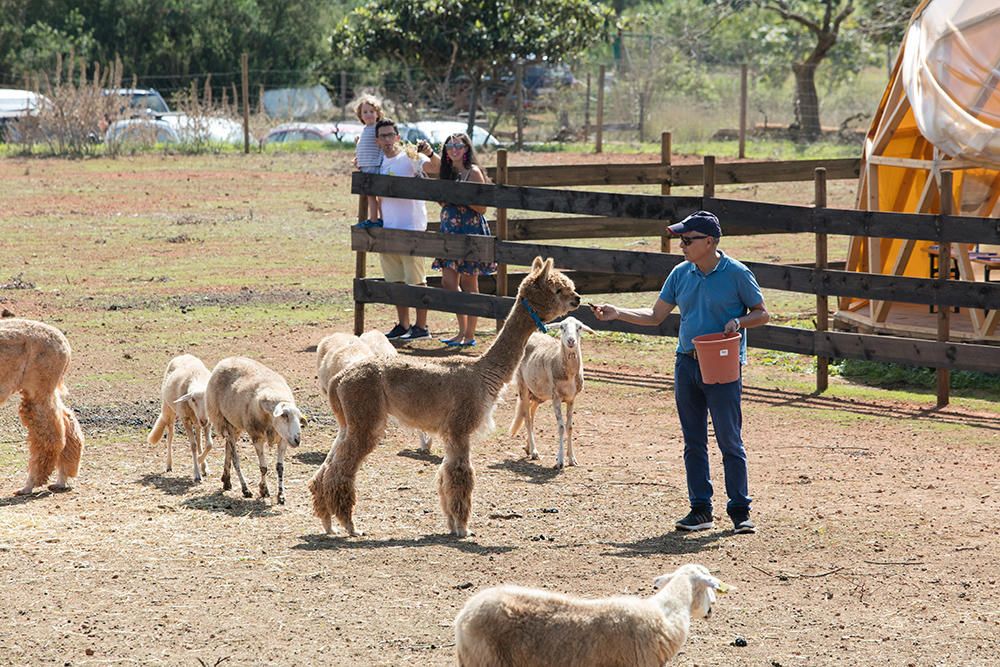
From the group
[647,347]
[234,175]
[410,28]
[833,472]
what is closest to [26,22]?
[410,28]

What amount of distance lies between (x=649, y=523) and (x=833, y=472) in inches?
75.5

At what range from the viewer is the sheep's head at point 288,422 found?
8.91 meters

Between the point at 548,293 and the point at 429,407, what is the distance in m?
1.00

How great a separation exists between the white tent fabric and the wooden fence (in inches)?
62.1

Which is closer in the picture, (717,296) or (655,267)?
(717,296)

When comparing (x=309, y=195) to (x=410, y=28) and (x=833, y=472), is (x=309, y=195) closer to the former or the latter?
(x=410, y=28)

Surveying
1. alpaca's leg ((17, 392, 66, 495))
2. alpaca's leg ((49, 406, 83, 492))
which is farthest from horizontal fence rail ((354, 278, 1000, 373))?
alpaca's leg ((17, 392, 66, 495))

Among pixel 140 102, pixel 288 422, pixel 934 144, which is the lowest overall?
pixel 288 422

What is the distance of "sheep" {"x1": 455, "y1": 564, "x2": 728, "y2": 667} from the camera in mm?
5422

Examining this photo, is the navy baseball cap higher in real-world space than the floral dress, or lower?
higher

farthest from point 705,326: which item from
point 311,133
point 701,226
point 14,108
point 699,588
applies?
point 14,108

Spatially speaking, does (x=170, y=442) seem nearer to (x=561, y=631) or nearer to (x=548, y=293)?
(x=548, y=293)

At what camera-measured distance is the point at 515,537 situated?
8.45m

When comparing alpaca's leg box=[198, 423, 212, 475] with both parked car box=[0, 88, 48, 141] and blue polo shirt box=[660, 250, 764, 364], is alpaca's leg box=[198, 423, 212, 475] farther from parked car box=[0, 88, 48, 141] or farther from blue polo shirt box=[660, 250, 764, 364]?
parked car box=[0, 88, 48, 141]
